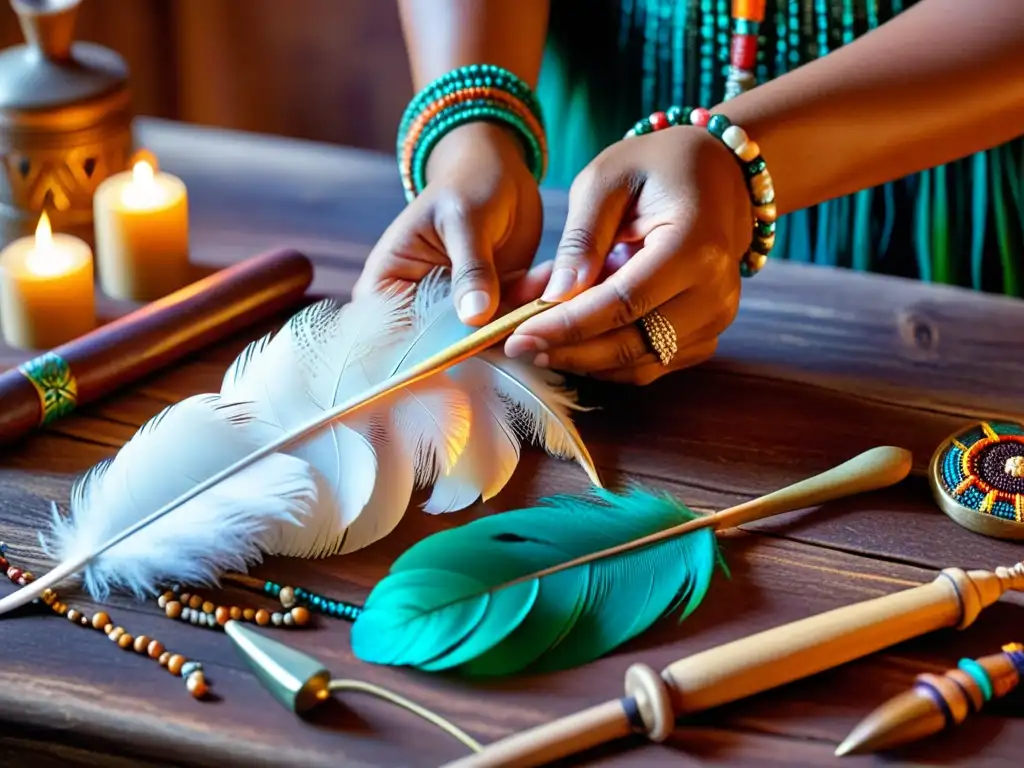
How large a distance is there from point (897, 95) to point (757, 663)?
0.53 metres

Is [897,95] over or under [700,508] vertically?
over

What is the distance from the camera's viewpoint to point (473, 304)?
0.88 meters

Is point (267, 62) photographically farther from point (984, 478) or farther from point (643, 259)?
point (984, 478)

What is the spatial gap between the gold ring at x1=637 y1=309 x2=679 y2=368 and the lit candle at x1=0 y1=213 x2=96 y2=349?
1.53 ft

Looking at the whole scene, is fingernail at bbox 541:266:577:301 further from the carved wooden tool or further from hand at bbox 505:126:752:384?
the carved wooden tool

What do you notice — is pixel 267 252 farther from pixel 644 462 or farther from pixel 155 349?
pixel 644 462

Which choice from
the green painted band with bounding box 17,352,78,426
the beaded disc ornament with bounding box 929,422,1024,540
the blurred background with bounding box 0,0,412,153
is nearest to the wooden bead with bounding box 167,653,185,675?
the green painted band with bounding box 17,352,78,426

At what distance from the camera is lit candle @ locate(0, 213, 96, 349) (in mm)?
963

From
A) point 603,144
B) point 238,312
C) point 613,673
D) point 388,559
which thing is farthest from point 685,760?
point 603,144

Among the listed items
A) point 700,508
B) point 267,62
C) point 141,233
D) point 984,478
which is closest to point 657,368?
point 700,508

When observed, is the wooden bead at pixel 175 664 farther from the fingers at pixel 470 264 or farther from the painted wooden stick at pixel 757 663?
the fingers at pixel 470 264

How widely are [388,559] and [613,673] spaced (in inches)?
6.6

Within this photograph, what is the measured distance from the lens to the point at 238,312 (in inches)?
39.1

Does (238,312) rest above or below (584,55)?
below
